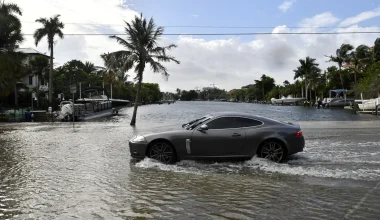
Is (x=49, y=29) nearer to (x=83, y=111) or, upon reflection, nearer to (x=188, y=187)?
(x=83, y=111)

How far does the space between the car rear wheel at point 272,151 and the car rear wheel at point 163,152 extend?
2.27 metres

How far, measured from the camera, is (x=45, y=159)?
10016mm

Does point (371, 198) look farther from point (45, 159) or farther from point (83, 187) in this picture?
point (45, 159)

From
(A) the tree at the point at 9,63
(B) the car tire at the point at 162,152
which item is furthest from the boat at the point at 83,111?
(B) the car tire at the point at 162,152

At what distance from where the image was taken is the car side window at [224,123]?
9.16 meters

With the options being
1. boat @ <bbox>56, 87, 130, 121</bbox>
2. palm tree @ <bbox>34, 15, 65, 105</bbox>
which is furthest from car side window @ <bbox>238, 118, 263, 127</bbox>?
palm tree @ <bbox>34, 15, 65, 105</bbox>

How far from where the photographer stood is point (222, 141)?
895 cm

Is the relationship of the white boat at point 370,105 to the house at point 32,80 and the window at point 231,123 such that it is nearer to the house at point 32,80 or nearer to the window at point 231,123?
the window at point 231,123

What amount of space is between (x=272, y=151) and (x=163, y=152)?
2790mm

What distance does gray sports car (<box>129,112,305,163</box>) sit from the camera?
8.95 metres

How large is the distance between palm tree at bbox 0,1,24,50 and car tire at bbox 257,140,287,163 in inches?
1188


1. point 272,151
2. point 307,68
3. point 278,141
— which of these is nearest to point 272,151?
point 272,151

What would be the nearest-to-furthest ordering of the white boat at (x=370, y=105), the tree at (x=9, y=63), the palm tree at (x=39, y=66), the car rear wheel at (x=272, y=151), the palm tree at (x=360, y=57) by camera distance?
1. the car rear wheel at (x=272, y=151)
2. the tree at (x=9, y=63)
3. the white boat at (x=370, y=105)
4. the palm tree at (x=39, y=66)
5. the palm tree at (x=360, y=57)

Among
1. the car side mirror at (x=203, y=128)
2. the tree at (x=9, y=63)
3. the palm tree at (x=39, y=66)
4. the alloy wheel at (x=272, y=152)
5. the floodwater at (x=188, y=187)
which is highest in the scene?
the palm tree at (x=39, y=66)
